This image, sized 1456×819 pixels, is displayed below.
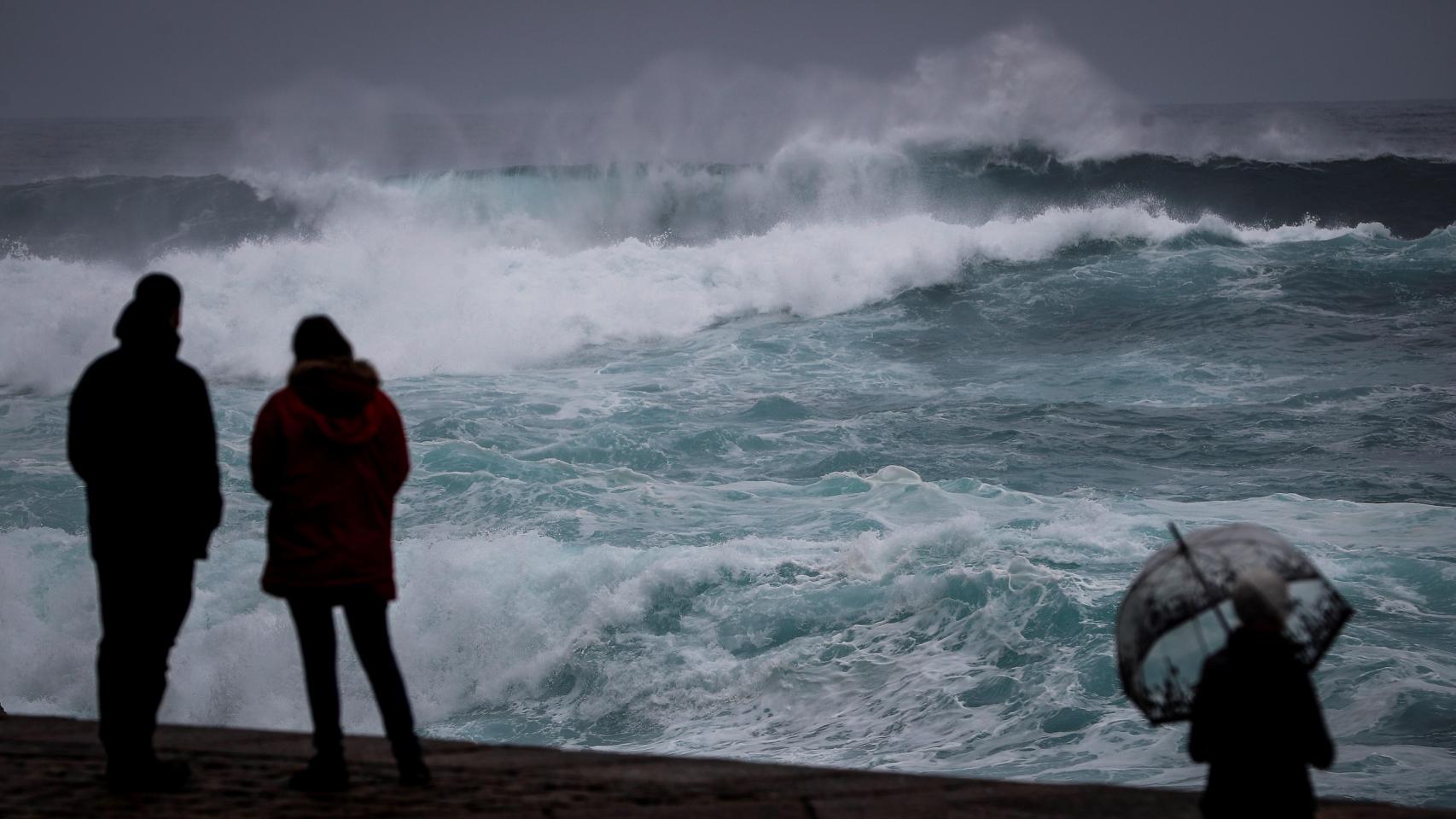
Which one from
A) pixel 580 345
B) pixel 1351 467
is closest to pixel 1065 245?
pixel 580 345

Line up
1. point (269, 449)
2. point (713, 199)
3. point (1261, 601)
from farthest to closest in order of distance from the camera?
point (713, 199), point (269, 449), point (1261, 601)

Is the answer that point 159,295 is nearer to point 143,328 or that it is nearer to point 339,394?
point 143,328

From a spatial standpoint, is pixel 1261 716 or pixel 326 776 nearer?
pixel 1261 716

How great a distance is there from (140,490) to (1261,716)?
297cm

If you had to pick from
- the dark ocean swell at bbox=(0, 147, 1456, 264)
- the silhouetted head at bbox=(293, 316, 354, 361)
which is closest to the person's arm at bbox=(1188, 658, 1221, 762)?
the silhouetted head at bbox=(293, 316, 354, 361)

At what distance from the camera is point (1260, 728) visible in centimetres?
296

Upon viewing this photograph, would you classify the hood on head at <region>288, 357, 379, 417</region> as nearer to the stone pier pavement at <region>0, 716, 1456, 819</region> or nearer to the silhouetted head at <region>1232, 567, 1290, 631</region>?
the stone pier pavement at <region>0, 716, 1456, 819</region>

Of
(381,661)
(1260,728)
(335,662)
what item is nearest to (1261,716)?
(1260,728)

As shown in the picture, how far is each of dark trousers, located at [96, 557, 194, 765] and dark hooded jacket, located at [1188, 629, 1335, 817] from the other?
2.78 metres

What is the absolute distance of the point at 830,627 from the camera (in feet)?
29.0

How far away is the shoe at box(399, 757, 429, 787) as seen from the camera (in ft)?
12.5

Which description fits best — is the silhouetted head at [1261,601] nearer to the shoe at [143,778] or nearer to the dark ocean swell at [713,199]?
the shoe at [143,778]

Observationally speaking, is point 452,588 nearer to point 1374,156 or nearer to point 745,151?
point 745,151

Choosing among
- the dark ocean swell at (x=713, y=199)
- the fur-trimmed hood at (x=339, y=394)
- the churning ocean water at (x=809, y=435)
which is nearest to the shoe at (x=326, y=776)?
the fur-trimmed hood at (x=339, y=394)
